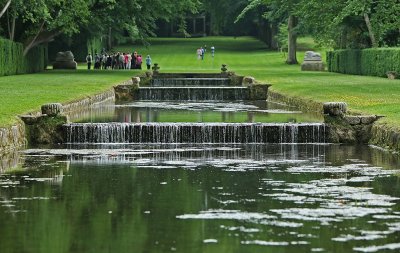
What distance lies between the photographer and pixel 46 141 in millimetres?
27234

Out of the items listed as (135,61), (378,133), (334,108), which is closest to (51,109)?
(334,108)

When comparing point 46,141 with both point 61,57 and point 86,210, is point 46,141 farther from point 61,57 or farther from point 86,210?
point 61,57

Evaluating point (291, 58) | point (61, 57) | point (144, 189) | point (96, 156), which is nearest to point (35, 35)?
point (61, 57)

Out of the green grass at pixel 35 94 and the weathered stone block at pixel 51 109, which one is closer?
the weathered stone block at pixel 51 109

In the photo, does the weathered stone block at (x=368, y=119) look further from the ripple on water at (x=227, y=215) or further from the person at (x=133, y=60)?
the person at (x=133, y=60)

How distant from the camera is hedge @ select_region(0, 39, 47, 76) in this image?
57159 millimetres

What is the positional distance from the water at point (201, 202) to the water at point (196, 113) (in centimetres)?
721

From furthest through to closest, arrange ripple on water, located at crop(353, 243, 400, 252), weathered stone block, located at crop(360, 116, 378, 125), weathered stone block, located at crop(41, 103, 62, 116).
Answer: weathered stone block, located at crop(41, 103, 62, 116) < weathered stone block, located at crop(360, 116, 378, 125) < ripple on water, located at crop(353, 243, 400, 252)

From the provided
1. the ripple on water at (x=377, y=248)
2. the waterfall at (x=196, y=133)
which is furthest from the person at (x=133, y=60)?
the ripple on water at (x=377, y=248)

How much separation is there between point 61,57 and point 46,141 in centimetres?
5085

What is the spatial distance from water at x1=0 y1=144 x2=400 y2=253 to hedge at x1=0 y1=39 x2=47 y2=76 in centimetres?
3358

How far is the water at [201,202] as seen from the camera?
13188mm

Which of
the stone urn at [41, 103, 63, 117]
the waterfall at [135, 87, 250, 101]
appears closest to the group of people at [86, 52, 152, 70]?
the waterfall at [135, 87, 250, 101]

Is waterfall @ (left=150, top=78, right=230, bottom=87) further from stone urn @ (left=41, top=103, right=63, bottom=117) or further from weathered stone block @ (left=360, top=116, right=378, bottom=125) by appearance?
weathered stone block @ (left=360, top=116, right=378, bottom=125)
